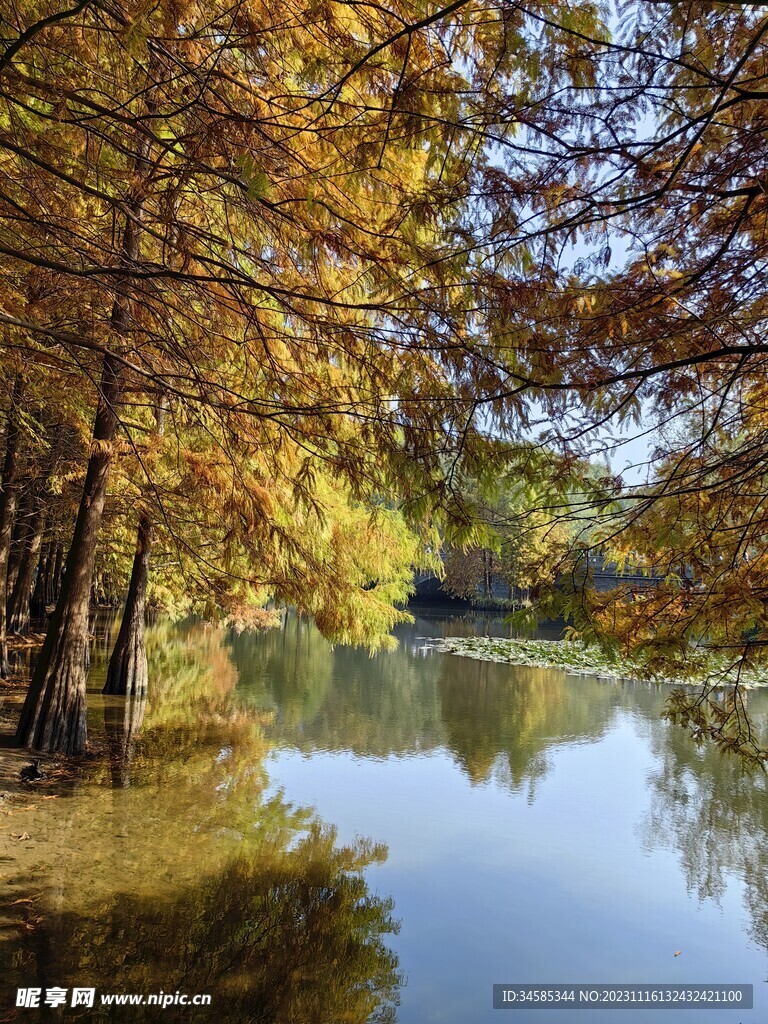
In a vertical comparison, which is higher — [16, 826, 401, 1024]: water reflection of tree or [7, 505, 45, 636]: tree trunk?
[7, 505, 45, 636]: tree trunk

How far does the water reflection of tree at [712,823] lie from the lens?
649 cm

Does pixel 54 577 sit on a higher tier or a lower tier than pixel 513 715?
higher

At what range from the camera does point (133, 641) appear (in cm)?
1162

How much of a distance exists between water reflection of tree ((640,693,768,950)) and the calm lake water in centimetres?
3

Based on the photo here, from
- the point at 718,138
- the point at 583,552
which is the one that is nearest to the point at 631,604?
the point at 583,552

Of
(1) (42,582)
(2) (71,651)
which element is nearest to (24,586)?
(1) (42,582)

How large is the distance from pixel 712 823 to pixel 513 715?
548 cm

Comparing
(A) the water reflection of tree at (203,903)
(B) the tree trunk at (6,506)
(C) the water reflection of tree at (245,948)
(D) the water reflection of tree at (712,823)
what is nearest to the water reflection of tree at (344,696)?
(A) the water reflection of tree at (203,903)

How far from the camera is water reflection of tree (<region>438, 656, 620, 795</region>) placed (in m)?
10.0

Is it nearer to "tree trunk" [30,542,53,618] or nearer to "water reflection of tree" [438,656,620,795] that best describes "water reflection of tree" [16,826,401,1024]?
"water reflection of tree" [438,656,620,795]

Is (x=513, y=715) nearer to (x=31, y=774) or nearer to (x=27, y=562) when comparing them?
(x=31, y=774)

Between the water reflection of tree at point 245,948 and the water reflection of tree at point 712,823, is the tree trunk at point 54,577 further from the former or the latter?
the water reflection of tree at point 245,948

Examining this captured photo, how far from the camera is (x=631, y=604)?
4.47 meters

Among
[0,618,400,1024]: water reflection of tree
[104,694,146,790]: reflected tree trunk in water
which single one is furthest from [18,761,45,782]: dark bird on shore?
[104,694,146,790]: reflected tree trunk in water
